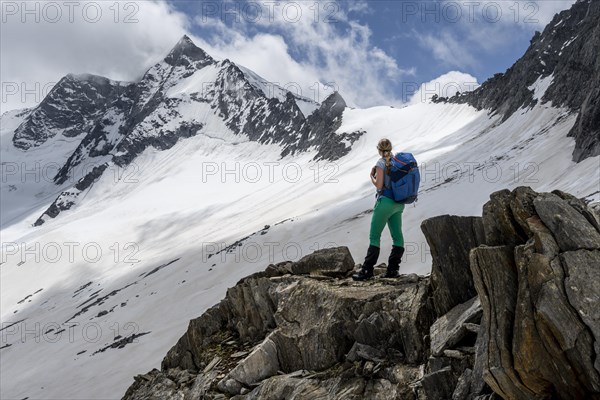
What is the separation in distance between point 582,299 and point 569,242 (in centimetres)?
76

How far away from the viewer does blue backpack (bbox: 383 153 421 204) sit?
8.54 meters

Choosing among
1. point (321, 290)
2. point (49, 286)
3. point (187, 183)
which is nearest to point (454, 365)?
point (321, 290)

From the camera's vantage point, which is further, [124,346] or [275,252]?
[275,252]

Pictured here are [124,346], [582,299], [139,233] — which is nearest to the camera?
[582,299]

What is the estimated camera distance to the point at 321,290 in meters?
9.21

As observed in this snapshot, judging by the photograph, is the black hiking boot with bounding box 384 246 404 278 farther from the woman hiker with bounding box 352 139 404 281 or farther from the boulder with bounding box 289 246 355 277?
the boulder with bounding box 289 246 355 277

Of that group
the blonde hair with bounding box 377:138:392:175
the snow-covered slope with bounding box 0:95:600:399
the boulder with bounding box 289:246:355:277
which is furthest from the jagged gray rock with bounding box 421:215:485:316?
the snow-covered slope with bounding box 0:95:600:399

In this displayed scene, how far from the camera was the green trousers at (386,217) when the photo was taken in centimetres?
884

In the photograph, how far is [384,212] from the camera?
29.1 ft

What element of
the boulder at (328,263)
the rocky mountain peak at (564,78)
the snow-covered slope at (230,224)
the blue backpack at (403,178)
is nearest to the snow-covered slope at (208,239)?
the snow-covered slope at (230,224)

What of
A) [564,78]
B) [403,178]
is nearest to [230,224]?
[564,78]

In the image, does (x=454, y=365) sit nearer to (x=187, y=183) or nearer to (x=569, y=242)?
(x=569, y=242)

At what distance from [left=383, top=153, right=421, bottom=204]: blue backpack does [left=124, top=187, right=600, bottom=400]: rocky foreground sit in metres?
1.16

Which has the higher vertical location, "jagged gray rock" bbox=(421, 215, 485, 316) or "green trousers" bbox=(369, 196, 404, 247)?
"green trousers" bbox=(369, 196, 404, 247)
